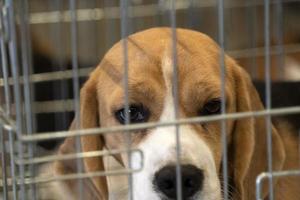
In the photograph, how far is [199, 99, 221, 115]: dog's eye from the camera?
1643 millimetres

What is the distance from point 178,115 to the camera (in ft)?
5.14

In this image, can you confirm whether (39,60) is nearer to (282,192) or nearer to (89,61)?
(89,61)

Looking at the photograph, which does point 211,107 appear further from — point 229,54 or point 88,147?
point 229,54

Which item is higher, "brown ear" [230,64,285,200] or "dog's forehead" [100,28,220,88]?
"dog's forehead" [100,28,220,88]

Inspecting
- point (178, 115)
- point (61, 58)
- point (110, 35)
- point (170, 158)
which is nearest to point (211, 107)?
point (178, 115)

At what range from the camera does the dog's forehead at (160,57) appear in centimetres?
164

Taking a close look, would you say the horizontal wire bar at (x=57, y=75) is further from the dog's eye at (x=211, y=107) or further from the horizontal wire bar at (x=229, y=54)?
the dog's eye at (x=211, y=107)

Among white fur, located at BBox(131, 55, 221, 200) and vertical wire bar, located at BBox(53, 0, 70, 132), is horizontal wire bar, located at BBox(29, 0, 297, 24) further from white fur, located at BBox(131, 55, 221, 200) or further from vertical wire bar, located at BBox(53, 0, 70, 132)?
white fur, located at BBox(131, 55, 221, 200)

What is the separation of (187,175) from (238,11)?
199 centimetres

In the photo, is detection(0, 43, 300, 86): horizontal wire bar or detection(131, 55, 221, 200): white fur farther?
detection(0, 43, 300, 86): horizontal wire bar

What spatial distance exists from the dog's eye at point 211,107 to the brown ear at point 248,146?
0.10 metres

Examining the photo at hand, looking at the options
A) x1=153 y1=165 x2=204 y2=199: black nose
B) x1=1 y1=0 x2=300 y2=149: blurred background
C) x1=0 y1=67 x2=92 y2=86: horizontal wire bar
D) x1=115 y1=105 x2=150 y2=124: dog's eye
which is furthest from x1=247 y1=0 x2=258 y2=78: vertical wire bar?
x1=153 y1=165 x2=204 y2=199: black nose

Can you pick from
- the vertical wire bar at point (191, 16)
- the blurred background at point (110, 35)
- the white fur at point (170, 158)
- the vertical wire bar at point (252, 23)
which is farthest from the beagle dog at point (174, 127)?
the vertical wire bar at point (252, 23)

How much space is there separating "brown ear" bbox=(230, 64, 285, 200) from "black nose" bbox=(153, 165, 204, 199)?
0.81 ft
